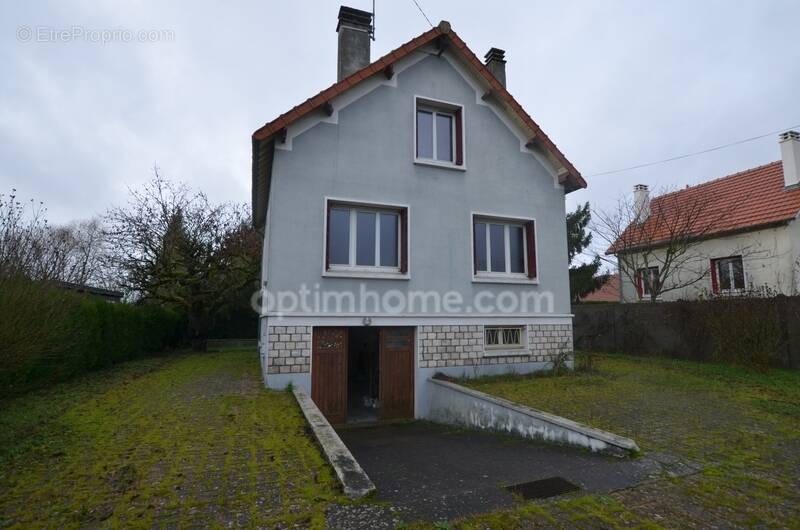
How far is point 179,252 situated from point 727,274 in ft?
73.7

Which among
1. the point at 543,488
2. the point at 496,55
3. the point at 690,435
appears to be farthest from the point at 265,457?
the point at 496,55

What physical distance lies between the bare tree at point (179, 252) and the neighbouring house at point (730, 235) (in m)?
17.7

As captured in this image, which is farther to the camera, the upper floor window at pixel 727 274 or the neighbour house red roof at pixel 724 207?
the upper floor window at pixel 727 274

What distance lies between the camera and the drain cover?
13.1 ft

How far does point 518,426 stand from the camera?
21.9 ft

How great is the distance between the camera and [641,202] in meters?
20.5

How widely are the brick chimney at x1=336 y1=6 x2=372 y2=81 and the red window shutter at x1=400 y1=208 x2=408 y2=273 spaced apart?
4213 millimetres

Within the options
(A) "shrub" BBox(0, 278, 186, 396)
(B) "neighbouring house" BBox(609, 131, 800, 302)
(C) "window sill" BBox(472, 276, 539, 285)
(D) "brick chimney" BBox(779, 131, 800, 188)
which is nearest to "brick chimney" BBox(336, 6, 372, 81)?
(C) "window sill" BBox(472, 276, 539, 285)

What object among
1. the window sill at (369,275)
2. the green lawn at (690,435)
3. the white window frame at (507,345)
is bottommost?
the green lawn at (690,435)

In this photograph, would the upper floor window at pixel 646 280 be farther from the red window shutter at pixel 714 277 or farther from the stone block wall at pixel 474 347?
the stone block wall at pixel 474 347

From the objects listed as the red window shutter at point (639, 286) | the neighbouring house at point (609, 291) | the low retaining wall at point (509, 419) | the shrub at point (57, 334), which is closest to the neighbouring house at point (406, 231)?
the low retaining wall at point (509, 419)

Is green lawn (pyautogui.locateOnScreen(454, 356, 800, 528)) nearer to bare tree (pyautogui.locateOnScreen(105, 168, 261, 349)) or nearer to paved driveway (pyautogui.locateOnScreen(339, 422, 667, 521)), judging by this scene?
paved driveway (pyautogui.locateOnScreen(339, 422, 667, 521))

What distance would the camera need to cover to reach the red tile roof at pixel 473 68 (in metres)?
8.80

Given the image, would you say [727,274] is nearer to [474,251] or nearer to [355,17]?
[474,251]
